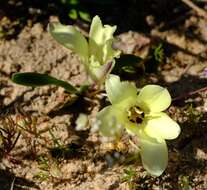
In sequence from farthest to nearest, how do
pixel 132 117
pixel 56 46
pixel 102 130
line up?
pixel 56 46 < pixel 132 117 < pixel 102 130

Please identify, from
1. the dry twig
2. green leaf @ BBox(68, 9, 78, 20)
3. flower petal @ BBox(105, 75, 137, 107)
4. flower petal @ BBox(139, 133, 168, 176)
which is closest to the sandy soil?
the dry twig

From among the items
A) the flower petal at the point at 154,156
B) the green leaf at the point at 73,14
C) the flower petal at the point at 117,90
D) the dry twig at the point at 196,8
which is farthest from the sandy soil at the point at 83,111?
the flower petal at the point at 117,90

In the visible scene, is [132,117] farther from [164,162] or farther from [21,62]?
[21,62]

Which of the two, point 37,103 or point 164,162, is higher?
point 164,162

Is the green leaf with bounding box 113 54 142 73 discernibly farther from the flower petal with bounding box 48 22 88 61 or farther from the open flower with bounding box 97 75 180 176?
the open flower with bounding box 97 75 180 176

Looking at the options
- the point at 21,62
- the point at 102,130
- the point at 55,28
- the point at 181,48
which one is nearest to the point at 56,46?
the point at 21,62

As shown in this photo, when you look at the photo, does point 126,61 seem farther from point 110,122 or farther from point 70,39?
point 110,122

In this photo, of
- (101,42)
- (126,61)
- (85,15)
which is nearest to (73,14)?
(85,15)
